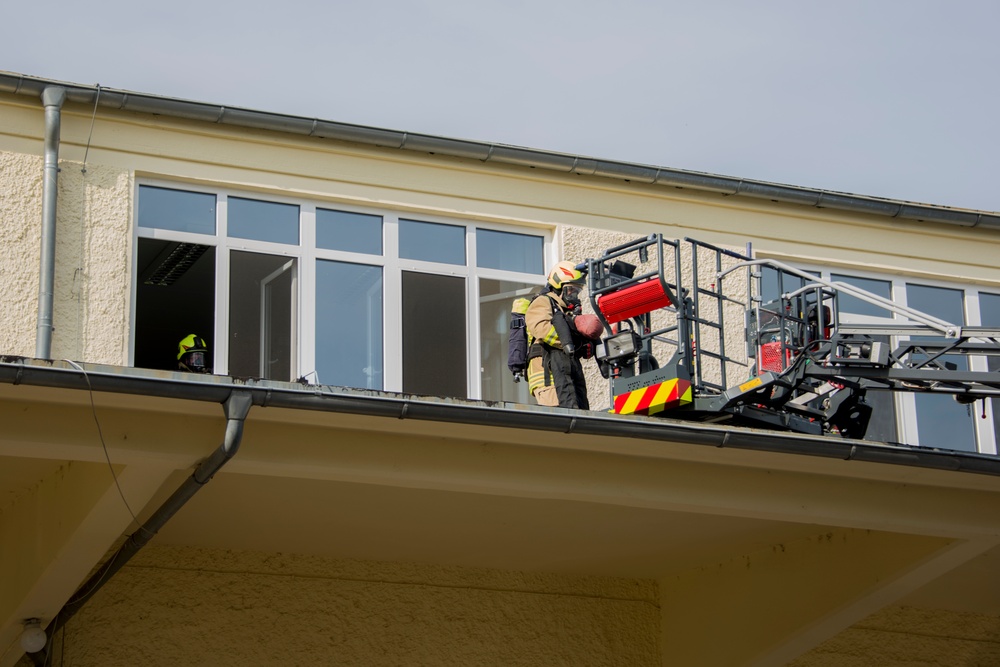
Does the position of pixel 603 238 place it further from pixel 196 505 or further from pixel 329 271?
pixel 196 505

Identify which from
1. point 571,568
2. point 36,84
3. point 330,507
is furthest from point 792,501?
point 36,84

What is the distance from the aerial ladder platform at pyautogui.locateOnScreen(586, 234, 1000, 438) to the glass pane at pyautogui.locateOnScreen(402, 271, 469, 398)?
1.40 m

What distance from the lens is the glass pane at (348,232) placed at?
35.4 ft

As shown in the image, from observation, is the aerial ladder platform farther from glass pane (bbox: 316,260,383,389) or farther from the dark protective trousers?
glass pane (bbox: 316,260,383,389)

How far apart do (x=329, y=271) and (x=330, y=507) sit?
259cm

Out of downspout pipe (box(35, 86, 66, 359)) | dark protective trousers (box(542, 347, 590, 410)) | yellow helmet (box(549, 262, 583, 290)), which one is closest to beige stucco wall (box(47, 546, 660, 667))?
dark protective trousers (box(542, 347, 590, 410))

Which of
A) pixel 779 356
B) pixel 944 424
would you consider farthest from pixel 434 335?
pixel 944 424

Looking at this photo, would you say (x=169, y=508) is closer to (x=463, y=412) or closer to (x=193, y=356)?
(x=463, y=412)

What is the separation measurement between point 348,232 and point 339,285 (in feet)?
1.57

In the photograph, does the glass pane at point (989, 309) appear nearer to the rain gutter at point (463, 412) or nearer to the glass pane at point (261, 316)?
the rain gutter at point (463, 412)

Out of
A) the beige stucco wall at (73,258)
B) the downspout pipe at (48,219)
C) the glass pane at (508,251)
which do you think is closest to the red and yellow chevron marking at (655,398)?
the glass pane at (508,251)

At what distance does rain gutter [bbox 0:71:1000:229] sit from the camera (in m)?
10.2

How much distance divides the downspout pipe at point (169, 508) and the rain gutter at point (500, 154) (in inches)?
135

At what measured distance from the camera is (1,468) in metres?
7.59
